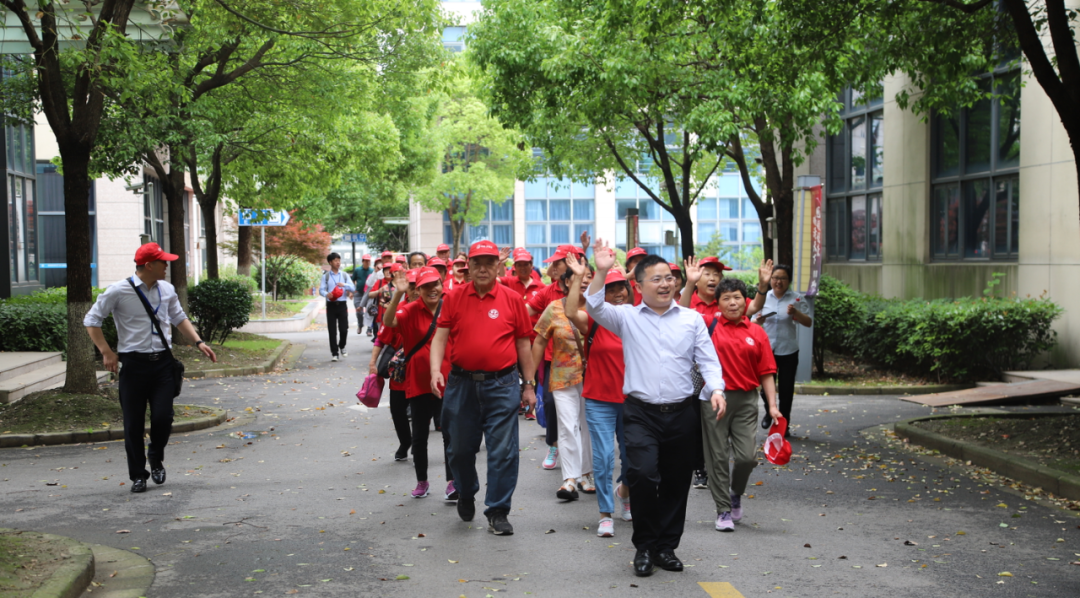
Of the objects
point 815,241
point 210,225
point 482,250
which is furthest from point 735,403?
point 210,225

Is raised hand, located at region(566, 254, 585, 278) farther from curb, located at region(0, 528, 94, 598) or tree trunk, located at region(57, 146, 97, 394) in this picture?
tree trunk, located at region(57, 146, 97, 394)

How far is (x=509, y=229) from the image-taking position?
187 ft

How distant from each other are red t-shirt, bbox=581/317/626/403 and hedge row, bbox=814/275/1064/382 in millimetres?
9422

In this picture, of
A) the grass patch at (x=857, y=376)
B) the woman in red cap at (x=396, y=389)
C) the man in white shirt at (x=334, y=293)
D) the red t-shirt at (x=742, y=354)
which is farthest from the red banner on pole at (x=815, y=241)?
the man in white shirt at (x=334, y=293)

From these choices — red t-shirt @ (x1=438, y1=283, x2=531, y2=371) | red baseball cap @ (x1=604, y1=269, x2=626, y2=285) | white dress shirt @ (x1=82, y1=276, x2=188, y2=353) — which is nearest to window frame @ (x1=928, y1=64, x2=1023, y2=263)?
red baseball cap @ (x1=604, y1=269, x2=626, y2=285)

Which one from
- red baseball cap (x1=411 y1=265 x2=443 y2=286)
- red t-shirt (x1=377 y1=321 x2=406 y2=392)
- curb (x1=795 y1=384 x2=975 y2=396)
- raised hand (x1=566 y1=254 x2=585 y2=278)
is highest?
raised hand (x1=566 y1=254 x2=585 y2=278)

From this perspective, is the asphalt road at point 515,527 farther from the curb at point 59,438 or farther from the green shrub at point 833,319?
the green shrub at point 833,319

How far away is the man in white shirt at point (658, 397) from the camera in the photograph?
18.9 feet

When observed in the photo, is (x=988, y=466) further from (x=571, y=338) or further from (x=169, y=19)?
(x=169, y=19)

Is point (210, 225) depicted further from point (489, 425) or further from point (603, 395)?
point (603, 395)

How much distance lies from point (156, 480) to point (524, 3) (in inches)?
539

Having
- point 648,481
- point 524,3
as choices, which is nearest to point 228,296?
point 524,3

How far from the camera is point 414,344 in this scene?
7.85 metres

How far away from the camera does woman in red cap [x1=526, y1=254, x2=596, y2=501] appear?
25.5ft
